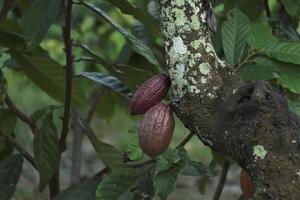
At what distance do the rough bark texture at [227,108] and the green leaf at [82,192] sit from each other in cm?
60

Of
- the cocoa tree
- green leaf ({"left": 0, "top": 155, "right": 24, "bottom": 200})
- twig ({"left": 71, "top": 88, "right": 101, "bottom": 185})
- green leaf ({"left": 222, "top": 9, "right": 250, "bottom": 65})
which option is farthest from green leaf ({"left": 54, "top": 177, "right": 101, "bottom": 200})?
twig ({"left": 71, "top": 88, "right": 101, "bottom": 185})

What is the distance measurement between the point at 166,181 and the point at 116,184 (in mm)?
174

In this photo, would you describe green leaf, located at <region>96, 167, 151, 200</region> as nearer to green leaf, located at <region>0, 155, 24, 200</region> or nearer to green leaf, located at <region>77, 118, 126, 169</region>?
green leaf, located at <region>77, 118, 126, 169</region>

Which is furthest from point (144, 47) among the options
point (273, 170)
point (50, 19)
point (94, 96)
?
point (94, 96)

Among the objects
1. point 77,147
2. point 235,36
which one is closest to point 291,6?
point 235,36

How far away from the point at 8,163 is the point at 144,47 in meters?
0.53

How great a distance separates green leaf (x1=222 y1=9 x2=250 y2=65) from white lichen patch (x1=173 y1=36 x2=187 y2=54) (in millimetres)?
335

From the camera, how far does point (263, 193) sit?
1095 millimetres

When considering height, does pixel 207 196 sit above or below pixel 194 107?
below

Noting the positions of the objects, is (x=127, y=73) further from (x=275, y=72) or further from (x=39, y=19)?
(x=275, y=72)

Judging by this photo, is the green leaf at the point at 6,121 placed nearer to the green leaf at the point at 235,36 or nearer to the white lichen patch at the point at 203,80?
the green leaf at the point at 235,36

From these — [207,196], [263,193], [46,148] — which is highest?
[263,193]

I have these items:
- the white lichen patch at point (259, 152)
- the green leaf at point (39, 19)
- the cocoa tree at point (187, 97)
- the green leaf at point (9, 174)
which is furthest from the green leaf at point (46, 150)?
the white lichen patch at point (259, 152)

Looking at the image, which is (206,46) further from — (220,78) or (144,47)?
(144,47)
